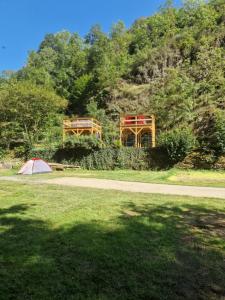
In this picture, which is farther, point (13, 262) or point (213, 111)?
point (213, 111)

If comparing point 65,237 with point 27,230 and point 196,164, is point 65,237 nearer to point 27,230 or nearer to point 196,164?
point 27,230

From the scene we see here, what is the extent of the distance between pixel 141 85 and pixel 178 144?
50.1 feet

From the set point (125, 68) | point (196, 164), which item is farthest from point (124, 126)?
point (125, 68)

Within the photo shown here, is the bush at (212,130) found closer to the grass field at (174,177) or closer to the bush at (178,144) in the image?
the bush at (178,144)

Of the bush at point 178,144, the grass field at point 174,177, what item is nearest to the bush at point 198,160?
the bush at point 178,144

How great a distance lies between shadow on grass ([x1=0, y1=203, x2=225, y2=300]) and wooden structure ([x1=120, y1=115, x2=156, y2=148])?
51.1ft

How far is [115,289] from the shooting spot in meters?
2.92

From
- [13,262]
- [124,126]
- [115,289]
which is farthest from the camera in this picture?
[124,126]

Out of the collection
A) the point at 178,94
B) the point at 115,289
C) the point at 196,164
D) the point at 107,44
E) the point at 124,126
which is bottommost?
the point at 115,289

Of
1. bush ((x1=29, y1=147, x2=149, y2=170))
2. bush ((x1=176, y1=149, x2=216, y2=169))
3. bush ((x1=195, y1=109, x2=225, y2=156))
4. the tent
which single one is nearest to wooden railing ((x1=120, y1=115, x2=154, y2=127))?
bush ((x1=29, y1=147, x2=149, y2=170))

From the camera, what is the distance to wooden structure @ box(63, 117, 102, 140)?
72.3 feet

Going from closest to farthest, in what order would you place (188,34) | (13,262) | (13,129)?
(13,262) < (13,129) < (188,34)

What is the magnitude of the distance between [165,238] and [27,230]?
210 centimetres

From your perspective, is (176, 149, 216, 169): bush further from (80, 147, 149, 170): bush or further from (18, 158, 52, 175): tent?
(18, 158, 52, 175): tent
